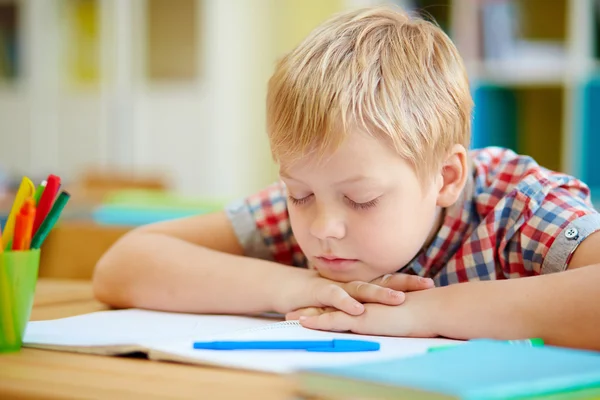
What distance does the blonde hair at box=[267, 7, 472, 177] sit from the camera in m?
0.90

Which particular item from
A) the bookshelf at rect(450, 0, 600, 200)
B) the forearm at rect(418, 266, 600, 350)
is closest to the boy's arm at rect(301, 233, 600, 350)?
the forearm at rect(418, 266, 600, 350)

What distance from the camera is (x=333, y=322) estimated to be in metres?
0.84

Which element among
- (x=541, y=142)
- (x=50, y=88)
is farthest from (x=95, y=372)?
(x=50, y=88)

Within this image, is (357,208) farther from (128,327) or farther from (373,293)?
(128,327)

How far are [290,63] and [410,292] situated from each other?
0.29 meters

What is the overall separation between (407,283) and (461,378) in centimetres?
41

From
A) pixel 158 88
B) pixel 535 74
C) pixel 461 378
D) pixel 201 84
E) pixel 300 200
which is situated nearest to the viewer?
pixel 461 378

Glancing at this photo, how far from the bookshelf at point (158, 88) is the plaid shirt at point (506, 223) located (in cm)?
243

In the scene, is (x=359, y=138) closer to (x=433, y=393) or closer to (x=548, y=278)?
(x=548, y=278)

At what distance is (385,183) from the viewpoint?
2.95 ft

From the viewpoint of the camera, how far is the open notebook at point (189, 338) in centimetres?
67

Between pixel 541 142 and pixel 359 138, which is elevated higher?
pixel 359 138

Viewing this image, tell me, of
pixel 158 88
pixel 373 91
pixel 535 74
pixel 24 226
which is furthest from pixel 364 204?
pixel 158 88

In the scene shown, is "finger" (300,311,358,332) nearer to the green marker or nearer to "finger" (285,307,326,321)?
"finger" (285,307,326,321)
